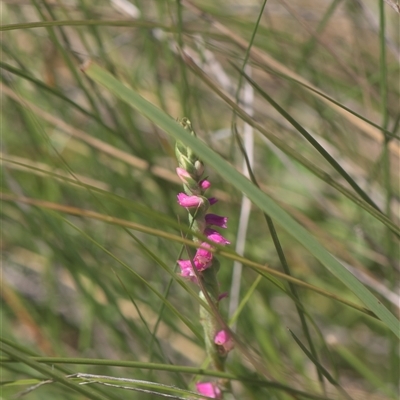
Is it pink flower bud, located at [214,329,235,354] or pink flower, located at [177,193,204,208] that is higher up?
pink flower, located at [177,193,204,208]

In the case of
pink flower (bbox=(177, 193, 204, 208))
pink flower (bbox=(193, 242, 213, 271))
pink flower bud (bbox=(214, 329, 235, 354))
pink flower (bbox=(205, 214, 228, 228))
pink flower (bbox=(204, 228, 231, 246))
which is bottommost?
pink flower bud (bbox=(214, 329, 235, 354))

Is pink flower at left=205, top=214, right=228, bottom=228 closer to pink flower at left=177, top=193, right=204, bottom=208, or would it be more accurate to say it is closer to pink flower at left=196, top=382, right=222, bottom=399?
pink flower at left=177, top=193, right=204, bottom=208

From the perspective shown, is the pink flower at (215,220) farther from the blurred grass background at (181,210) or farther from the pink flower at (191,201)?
the blurred grass background at (181,210)

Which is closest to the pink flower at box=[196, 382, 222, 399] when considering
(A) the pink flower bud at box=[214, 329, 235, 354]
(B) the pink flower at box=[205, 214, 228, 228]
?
(A) the pink flower bud at box=[214, 329, 235, 354]

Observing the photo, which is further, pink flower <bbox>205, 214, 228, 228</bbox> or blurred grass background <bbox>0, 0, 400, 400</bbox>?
blurred grass background <bbox>0, 0, 400, 400</bbox>

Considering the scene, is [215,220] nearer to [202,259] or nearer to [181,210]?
[202,259]

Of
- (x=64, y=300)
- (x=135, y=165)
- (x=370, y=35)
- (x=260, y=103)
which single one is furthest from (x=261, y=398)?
(x=370, y=35)
